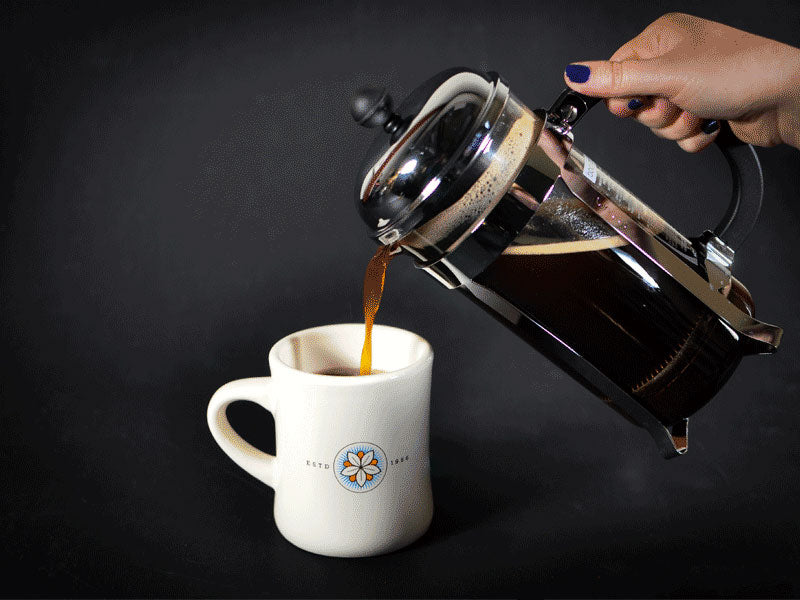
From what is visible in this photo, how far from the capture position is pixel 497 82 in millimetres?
768

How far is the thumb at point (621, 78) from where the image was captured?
0.82m

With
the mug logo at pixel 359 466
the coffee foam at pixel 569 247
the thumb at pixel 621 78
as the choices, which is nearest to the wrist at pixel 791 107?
the thumb at pixel 621 78

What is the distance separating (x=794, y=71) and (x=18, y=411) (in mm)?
925

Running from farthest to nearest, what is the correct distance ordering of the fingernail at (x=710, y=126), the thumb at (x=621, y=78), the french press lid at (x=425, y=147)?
the fingernail at (x=710, y=126) < the thumb at (x=621, y=78) < the french press lid at (x=425, y=147)

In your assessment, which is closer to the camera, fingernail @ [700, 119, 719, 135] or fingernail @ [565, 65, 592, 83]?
fingernail @ [565, 65, 592, 83]

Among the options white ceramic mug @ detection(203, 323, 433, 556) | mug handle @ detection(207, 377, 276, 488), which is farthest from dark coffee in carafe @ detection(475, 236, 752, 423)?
mug handle @ detection(207, 377, 276, 488)

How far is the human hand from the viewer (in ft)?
2.74

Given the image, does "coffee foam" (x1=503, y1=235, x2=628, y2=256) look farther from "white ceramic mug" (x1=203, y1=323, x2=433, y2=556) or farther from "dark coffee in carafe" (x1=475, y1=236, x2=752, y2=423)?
"white ceramic mug" (x1=203, y1=323, x2=433, y2=556)

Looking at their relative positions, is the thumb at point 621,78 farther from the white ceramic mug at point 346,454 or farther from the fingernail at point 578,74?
the white ceramic mug at point 346,454

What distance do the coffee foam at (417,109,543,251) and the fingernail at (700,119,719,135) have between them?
0.96 feet

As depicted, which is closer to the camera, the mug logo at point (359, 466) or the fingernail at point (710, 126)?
the mug logo at point (359, 466)

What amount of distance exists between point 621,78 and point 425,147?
0.21 m

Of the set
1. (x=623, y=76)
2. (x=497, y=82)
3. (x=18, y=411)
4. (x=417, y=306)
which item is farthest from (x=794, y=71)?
(x=18, y=411)

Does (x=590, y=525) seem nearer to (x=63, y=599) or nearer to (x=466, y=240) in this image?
(x=466, y=240)
